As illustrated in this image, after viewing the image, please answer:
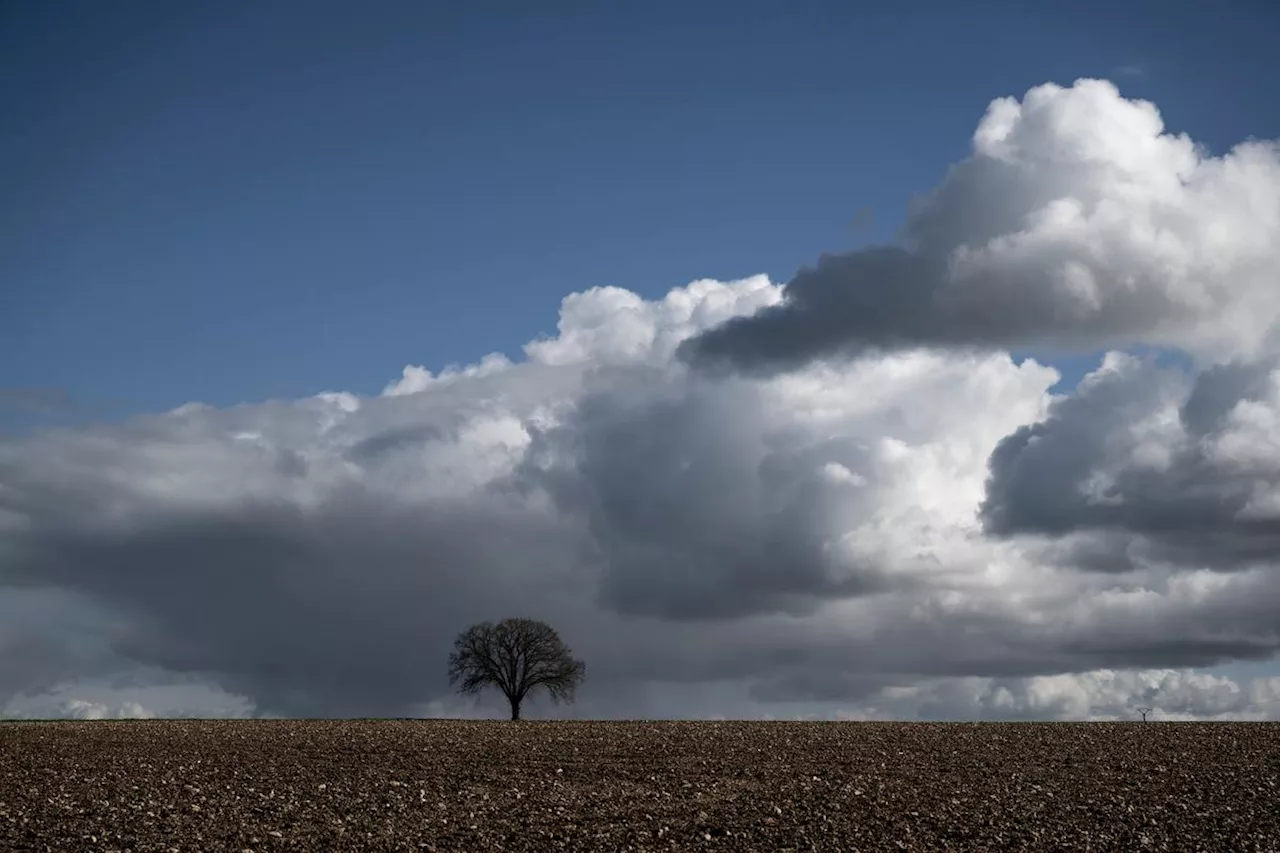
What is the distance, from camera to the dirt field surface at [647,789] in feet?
116

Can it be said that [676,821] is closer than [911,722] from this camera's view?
Yes

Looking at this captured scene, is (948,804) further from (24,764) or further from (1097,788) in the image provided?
(24,764)

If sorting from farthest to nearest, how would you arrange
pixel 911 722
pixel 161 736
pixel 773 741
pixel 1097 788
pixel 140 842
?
pixel 911 722 → pixel 161 736 → pixel 773 741 → pixel 1097 788 → pixel 140 842

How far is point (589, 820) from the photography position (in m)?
37.4

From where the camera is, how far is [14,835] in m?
36.0

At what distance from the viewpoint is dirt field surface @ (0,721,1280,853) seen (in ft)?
116

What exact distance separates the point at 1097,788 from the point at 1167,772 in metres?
5.46

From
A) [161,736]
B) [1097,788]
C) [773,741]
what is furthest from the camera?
[161,736]

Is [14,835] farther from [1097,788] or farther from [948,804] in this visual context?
[1097,788]

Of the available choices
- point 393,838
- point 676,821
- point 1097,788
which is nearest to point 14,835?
point 393,838

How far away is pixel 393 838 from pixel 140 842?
7.12m

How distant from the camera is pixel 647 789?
140ft

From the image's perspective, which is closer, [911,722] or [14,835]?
[14,835]

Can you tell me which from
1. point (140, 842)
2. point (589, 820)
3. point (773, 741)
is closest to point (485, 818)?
point (589, 820)
